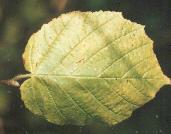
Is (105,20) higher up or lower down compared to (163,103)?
higher up

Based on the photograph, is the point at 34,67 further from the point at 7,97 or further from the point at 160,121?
the point at 160,121

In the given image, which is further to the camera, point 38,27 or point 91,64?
point 38,27

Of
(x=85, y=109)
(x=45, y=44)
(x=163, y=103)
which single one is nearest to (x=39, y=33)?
(x=45, y=44)
